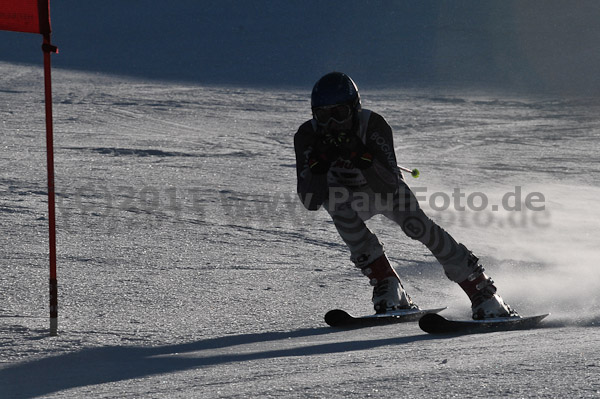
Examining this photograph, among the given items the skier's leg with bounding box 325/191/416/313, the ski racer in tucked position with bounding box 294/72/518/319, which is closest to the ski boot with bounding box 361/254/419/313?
the skier's leg with bounding box 325/191/416/313

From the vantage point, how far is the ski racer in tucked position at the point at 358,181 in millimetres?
4586

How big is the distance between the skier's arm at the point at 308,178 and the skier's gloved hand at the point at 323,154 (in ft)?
0.08

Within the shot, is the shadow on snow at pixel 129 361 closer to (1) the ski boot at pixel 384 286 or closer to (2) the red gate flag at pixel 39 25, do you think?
(2) the red gate flag at pixel 39 25

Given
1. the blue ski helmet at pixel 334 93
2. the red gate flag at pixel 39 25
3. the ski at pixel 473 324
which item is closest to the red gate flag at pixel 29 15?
the red gate flag at pixel 39 25

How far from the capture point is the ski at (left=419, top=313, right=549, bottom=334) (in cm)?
431

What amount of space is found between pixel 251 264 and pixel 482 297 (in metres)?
1.93

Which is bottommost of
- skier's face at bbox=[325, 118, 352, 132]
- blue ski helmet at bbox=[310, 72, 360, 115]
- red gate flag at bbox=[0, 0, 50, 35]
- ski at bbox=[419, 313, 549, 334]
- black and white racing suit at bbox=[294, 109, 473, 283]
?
ski at bbox=[419, 313, 549, 334]

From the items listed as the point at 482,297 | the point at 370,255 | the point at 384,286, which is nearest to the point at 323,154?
the point at 370,255

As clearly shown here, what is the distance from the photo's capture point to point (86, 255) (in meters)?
6.02

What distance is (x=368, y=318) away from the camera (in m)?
4.70

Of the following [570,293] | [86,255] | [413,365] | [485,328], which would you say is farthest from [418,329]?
[86,255]

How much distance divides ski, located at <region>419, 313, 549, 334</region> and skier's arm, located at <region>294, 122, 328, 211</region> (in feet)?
2.74

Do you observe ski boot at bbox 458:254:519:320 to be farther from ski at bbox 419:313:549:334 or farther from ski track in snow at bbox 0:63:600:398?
ski track in snow at bbox 0:63:600:398

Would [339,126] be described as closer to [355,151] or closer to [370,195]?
[355,151]
